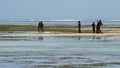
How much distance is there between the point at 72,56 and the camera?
25.6 meters

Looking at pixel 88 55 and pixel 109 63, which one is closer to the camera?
pixel 109 63

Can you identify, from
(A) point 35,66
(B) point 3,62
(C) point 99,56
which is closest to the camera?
(A) point 35,66

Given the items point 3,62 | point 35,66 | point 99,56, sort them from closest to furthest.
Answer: point 35,66
point 3,62
point 99,56

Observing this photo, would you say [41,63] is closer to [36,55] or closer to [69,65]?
[69,65]

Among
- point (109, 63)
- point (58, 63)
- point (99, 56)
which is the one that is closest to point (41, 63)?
point (58, 63)

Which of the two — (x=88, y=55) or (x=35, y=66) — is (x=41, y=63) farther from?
(x=88, y=55)

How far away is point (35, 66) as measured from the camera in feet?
67.9

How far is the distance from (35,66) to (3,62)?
225 cm

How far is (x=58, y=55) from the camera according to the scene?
2619cm

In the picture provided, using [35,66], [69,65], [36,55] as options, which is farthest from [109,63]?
[36,55]

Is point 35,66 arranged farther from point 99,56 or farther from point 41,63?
point 99,56

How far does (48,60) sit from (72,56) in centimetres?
248

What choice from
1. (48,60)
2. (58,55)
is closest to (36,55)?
(58,55)

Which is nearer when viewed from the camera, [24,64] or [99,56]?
[24,64]
